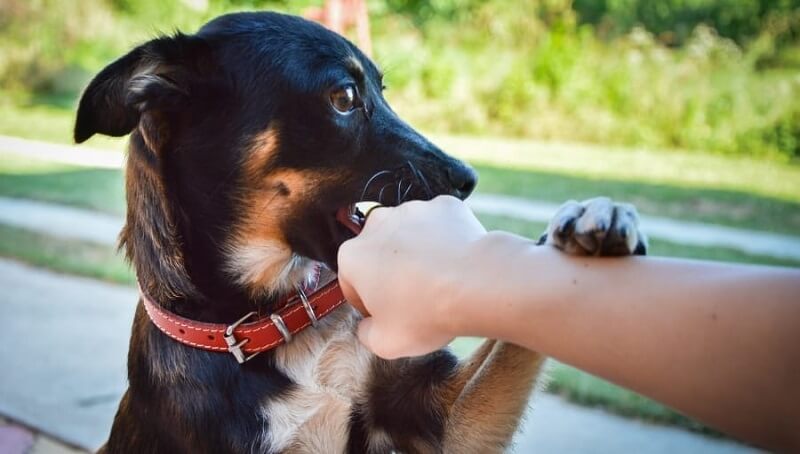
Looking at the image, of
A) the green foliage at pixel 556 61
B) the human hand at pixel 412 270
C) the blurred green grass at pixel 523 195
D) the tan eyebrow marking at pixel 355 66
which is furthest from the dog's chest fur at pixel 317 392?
the green foliage at pixel 556 61

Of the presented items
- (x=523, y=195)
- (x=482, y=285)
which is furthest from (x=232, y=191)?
(x=523, y=195)

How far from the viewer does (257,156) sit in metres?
2.35

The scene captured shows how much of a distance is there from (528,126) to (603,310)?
12.8 metres

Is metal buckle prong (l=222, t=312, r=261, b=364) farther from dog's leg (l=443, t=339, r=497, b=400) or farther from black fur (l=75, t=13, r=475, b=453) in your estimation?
dog's leg (l=443, t=339, r=497, b=400)

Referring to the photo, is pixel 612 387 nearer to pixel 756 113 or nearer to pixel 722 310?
pixel 722 310

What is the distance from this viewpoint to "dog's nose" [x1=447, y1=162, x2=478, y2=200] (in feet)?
7.40

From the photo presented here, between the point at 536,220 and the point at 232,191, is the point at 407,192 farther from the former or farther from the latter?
the point at 536,220

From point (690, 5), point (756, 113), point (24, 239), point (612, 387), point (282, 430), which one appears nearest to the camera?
point (282, 430)

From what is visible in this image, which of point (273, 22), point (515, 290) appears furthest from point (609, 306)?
point (273, 22)

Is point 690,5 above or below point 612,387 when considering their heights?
above

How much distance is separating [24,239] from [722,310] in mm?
6853

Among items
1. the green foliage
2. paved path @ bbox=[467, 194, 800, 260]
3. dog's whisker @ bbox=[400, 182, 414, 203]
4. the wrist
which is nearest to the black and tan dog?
dog's whisker @ bbox=[400, 182, 414, 203]

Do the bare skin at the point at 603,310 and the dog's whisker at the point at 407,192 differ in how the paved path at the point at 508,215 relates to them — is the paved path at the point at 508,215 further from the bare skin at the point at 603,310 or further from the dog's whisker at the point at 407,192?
the bare skin at the point at 603,310

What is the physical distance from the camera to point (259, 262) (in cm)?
242
